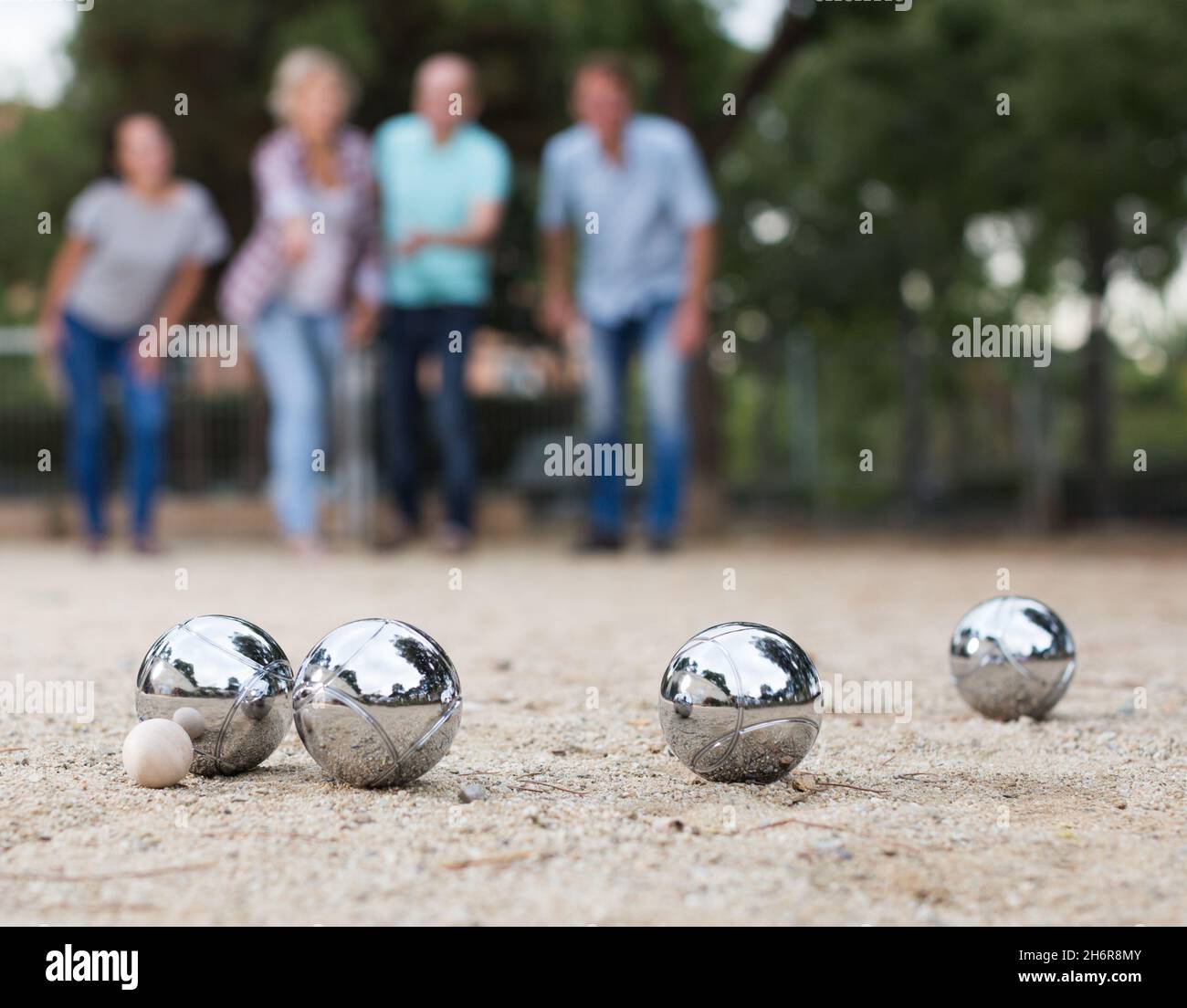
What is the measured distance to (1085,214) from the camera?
36.0 feet

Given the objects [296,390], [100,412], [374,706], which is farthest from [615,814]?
[100,412]

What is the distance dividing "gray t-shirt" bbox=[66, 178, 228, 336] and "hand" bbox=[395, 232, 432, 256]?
1.17 metres

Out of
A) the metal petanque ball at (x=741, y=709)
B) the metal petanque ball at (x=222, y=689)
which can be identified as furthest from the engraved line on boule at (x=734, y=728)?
the metal petanque ball at (x=222, y=689)

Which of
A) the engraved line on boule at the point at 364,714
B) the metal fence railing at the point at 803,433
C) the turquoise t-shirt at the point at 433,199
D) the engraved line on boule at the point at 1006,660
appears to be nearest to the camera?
the engraved line on boule at the point at 364,714

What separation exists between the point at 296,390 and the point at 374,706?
17.7 feet

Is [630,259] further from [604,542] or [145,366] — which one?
[145,366]

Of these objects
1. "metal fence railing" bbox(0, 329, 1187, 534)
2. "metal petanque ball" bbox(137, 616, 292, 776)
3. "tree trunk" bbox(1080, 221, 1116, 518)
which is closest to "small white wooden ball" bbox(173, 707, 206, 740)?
"metal petanque ball" bbox(137, 616, 292, 776)

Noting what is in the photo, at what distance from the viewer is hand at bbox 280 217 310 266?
24.6 ft

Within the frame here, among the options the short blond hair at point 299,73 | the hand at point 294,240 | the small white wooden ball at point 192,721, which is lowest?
the small white wooden ball at point 192,721

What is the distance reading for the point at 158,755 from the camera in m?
2.48

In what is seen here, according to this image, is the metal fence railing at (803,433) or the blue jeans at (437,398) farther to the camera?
the metal fence railing at (803,433)

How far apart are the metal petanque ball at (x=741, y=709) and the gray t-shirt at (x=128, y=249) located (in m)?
6.22

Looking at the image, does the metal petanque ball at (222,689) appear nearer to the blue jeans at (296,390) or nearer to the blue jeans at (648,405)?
the blue jeans at (296,390)

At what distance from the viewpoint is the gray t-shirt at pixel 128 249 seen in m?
7.99
